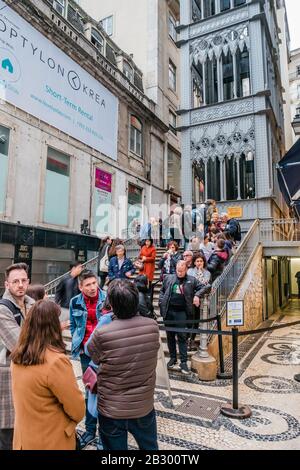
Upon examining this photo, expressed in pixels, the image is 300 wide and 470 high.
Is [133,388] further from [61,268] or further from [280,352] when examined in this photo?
[61,268]

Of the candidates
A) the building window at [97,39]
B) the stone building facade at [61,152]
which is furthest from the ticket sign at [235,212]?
the building window at [97,39]

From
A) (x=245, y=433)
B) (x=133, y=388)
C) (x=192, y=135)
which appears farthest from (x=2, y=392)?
(x=192, y=135)

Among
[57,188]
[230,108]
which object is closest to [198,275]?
[57,188]

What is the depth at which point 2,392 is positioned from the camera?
2.58 meters

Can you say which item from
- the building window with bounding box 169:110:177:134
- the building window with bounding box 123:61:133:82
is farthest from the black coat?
the building window with bounding box 169:110:177:134

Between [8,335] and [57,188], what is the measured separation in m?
11.9

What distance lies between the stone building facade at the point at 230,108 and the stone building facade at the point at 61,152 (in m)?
3.78

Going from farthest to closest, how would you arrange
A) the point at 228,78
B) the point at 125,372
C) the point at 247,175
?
the point at 228,78
the point at 247,175
the point at 125,372

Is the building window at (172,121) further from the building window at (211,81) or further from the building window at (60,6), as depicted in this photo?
the building window at (60,6)

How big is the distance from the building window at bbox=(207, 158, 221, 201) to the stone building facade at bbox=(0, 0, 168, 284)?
4.11 metres

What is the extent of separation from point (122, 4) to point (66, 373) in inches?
1033

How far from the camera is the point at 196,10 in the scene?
17.7 metres

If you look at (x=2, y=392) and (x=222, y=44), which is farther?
(x=222, y=44)

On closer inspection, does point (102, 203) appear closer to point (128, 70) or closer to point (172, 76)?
point (128, 70)
